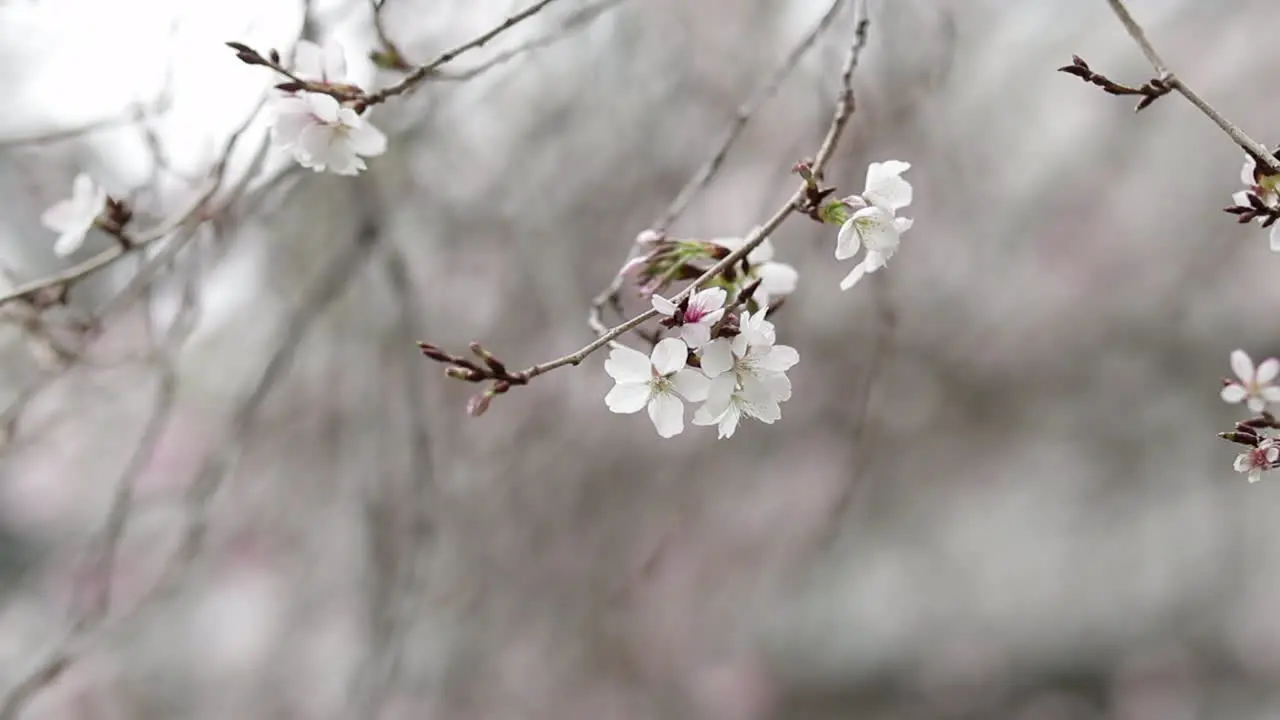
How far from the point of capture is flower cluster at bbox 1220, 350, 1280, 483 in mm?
423

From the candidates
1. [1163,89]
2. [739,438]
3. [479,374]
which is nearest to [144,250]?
[479,374]

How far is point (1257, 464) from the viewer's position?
1.39ft

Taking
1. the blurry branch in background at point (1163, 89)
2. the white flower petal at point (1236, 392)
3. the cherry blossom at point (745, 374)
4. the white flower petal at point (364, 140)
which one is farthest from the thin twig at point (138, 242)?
the white flower petal at point (1236, 392)

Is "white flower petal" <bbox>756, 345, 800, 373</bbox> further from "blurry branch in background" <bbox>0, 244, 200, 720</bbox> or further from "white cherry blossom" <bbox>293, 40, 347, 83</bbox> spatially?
"blurry branch in background" <bbox>0, 244, 200, 720</bbox>

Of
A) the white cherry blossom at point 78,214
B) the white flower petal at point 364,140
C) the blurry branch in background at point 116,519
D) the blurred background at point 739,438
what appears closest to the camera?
A: the white flower petal at point 364,140

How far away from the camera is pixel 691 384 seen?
0.41m

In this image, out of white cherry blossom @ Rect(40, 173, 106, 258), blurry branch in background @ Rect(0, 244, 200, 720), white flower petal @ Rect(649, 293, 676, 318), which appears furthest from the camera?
blurry branch in background @ Rect(0, 244, 200, 720)

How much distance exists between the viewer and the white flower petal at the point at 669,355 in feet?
1.27

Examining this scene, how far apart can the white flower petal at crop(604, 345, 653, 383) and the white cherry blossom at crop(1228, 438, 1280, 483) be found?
266 millimetres

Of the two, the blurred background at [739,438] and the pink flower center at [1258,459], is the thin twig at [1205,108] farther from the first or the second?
the blurred background at [739,438]

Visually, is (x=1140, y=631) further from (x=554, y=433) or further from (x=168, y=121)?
(x=168, y=121)

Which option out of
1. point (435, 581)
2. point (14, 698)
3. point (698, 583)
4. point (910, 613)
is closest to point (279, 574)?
point (435, 581)

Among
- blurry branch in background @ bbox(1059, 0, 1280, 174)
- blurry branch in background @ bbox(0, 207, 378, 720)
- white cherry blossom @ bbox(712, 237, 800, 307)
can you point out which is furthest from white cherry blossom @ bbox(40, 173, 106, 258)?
blurry branch in background @ bbox(1059, 0, 1280, 174)

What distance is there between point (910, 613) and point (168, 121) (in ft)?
4.68
